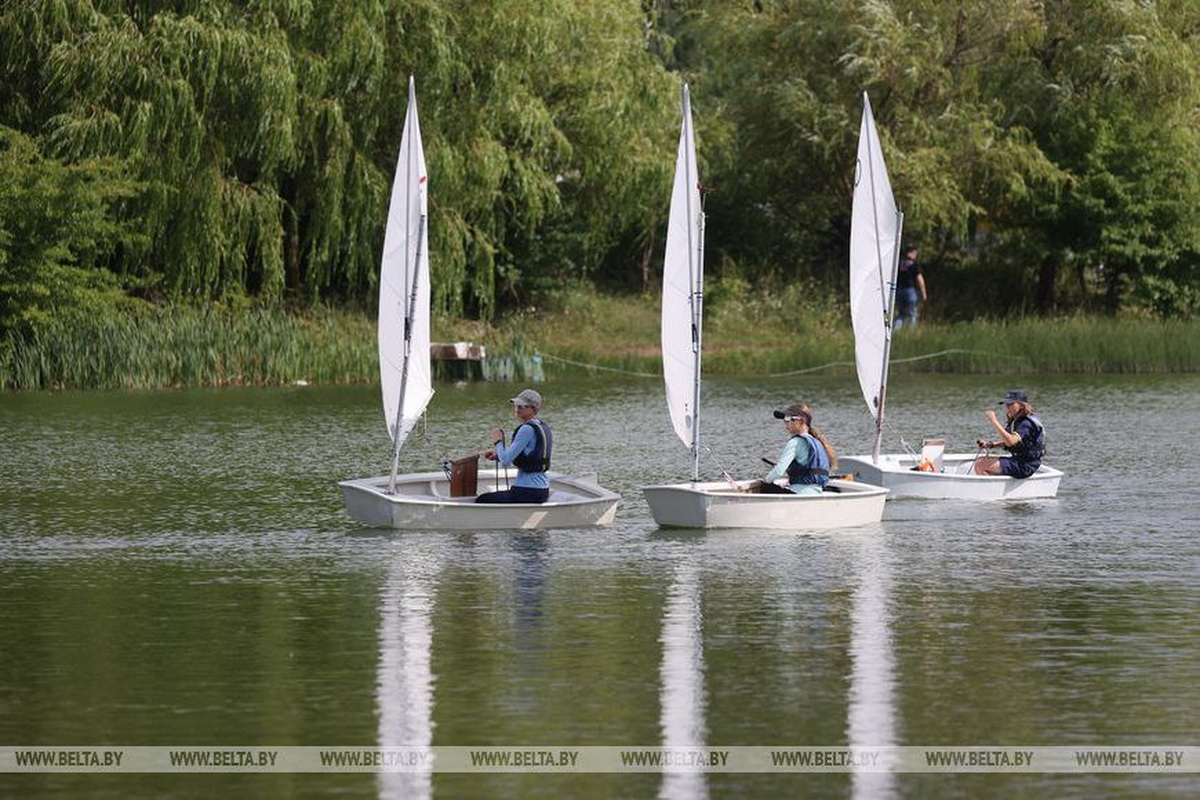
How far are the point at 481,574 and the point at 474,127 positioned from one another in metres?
28.8

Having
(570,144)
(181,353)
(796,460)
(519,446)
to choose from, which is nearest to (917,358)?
(570,144)

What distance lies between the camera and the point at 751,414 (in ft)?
122

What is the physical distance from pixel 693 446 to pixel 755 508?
1.46 meters

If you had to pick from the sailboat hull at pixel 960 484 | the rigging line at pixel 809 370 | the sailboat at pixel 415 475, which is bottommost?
the rigging line at pixel 809 370

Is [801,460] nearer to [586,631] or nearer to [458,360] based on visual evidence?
[586,631]

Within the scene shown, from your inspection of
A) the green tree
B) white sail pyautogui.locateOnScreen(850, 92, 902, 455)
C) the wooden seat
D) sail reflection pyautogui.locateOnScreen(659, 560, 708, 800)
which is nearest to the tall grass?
the green tree

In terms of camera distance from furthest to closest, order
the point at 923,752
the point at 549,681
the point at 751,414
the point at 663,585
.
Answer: the point at 751,414
the point at 663,585
the point at 549,681
the point at 923,752

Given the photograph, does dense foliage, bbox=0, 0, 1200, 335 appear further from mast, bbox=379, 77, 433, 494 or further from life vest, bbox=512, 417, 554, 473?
life vest, bbox=512, 417, 554, 473

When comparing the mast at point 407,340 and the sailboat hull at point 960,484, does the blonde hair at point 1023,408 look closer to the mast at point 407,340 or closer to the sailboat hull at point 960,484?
the sailboat hull at point 960,484

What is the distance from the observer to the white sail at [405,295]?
72.7 feet

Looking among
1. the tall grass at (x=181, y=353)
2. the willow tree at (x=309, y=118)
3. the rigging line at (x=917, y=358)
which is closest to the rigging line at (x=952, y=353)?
the rigging line at (x=917, y=358)

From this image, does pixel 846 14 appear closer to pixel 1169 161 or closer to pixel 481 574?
pixel 1169 161

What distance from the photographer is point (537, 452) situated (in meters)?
21.2

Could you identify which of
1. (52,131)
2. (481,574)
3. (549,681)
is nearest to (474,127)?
(52,131)
